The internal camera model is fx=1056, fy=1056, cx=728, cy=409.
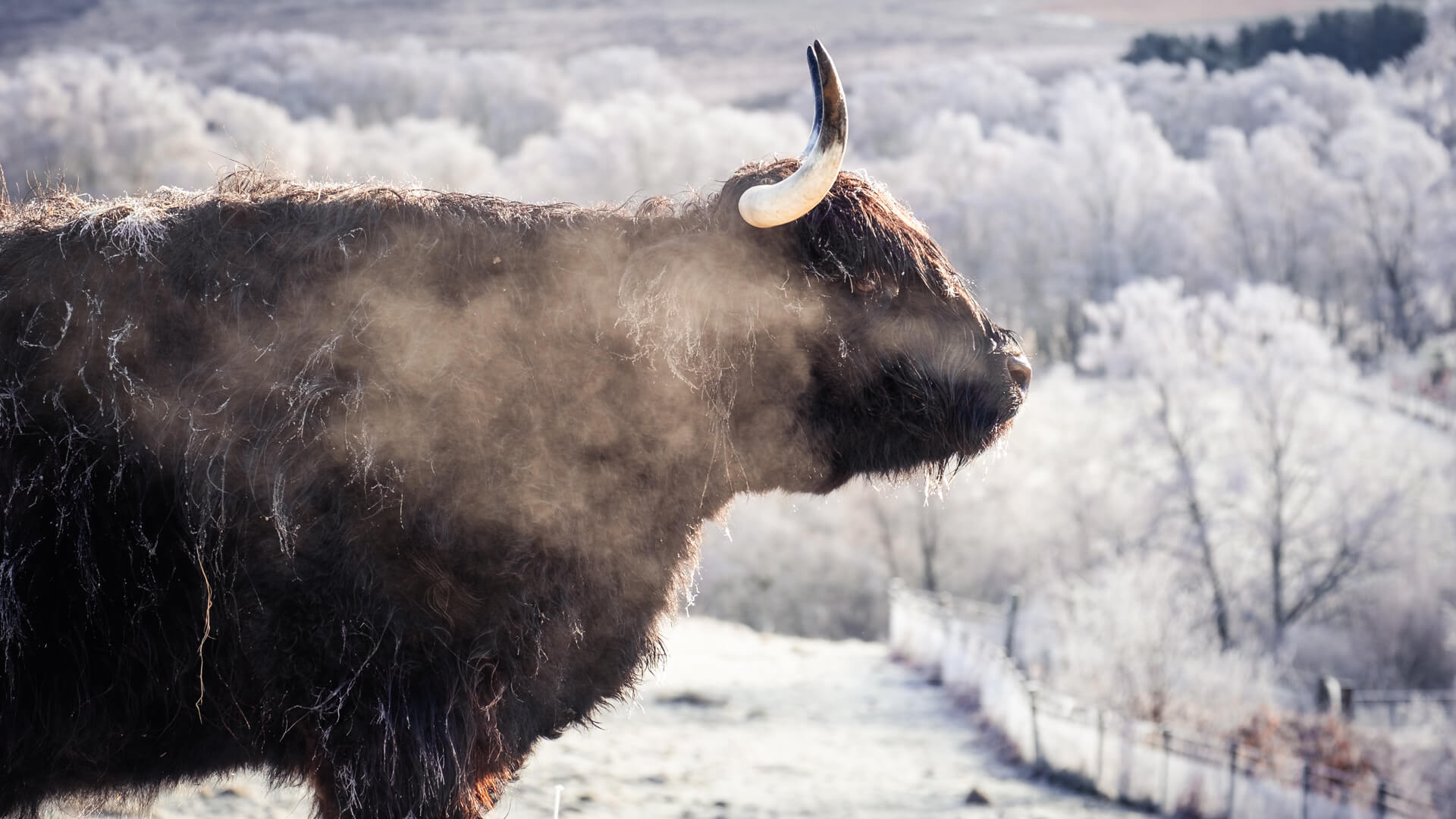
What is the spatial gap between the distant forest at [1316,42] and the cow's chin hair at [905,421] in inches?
2719

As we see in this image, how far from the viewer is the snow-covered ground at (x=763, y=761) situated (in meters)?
6.36

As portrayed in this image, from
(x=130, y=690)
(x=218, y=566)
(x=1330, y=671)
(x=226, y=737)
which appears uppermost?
(x=218, y=566)

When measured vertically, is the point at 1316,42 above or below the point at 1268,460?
above

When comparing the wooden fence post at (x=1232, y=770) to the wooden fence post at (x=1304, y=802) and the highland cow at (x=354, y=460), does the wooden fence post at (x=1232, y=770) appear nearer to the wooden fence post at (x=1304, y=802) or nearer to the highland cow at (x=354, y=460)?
the wooden fence post at (x=1304, y=802)

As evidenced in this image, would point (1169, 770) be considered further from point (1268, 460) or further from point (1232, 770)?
point (1268, 460)

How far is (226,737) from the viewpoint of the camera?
301cm

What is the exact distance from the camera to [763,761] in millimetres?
9250

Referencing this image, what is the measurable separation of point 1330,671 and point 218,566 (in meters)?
33.2

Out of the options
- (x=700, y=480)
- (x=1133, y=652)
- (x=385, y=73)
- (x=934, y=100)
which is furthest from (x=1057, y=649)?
(x=934, y=100)

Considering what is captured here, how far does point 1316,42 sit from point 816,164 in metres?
77.5

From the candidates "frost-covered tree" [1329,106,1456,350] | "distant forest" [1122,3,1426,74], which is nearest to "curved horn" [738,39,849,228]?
"frost-covered tree" [1329,106,1456,350]

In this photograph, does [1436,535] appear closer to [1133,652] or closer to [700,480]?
[1133,652]

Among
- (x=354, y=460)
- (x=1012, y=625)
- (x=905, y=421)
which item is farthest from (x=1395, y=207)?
(x=354, y=460)

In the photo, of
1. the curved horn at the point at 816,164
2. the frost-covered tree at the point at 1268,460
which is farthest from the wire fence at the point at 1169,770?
the frost-covered tree at the point at 1268,460
